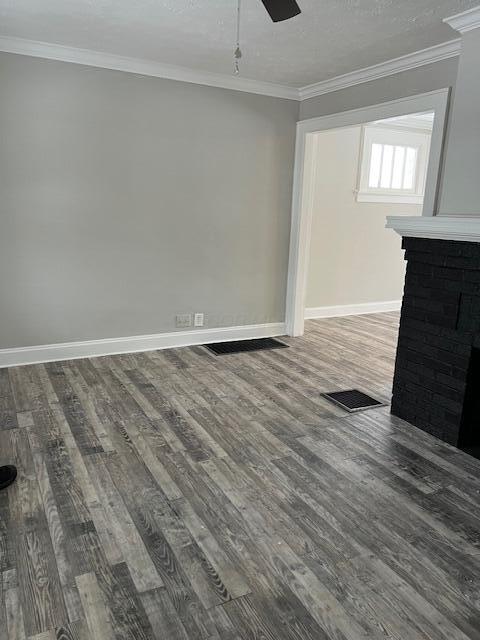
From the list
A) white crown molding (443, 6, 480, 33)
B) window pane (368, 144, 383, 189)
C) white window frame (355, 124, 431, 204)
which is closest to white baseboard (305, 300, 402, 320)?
white window frame (355, 124, 431, 204)

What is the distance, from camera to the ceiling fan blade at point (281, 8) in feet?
5.98

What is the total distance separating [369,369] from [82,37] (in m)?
3.50

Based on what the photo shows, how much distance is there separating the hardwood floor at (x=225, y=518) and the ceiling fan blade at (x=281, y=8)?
7.04 feet

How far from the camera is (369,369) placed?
14.2 feet

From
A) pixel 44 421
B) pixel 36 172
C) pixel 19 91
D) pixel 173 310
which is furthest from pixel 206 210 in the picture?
pixel 44 421

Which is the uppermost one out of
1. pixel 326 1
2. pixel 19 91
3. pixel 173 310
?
pixel 326 1

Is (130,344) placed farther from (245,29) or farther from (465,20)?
(465,20)

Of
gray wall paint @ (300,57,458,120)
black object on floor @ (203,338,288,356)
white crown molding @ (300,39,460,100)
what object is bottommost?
black object on floor @ (203,338,288,356)

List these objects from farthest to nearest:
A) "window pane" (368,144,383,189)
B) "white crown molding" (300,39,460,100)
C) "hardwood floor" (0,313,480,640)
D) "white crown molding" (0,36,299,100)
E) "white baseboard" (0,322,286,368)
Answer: "window pane" (368,144,383,189)
"white baseboard" (0,322,286,368)
"white crown molding" (0,36,299,100)
"white crown molding" (300,39,460,100)
"hardwood floor" (0,313,480,640)

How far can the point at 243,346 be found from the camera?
484 cm

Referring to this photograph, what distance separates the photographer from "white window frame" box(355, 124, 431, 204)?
5.98 metres

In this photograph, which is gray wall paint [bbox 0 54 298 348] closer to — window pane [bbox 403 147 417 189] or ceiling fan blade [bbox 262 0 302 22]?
window pane [bbox 403 147 417 189]

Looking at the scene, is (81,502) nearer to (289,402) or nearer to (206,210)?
(289,402)

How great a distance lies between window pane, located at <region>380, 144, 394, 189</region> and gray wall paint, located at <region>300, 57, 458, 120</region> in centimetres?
191
